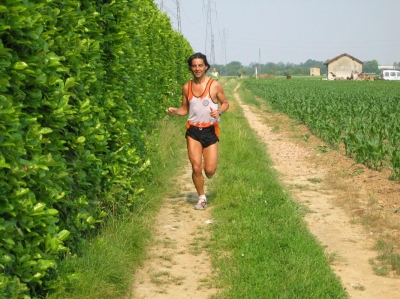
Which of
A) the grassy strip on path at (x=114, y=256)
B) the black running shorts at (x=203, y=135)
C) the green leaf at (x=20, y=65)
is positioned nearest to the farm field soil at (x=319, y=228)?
the grassy strip on path at (x=114, y=256)

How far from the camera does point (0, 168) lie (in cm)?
381

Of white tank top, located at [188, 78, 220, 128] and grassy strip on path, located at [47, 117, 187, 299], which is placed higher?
white tank top, located at [188, 78, 220, 128]

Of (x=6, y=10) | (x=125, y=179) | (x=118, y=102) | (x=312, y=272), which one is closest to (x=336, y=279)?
(x=312, y=272)

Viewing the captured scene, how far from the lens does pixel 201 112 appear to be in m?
8.70

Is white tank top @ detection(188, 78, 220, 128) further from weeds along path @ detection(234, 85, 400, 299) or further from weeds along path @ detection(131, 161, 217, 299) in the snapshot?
weeds along path @ detection(234, 85, 400, 299)

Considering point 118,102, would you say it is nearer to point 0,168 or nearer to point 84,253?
point 84,253

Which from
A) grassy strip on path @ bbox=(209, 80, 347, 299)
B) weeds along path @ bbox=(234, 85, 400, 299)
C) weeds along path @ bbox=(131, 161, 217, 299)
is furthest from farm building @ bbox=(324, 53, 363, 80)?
weeds along path @ bbox=(131, 161, 217, 299)

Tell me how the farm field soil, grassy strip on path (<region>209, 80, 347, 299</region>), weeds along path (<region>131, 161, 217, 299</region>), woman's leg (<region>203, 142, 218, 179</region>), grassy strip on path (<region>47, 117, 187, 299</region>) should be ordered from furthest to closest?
woman's leg (<region>203, 142, 218, 179</region>) → the farm field soil → weeds along path (<region>131, 161, 217, 299</region>) → grassy strip on path (<region>209, 80, 347, 299</region>) → grassy strip on path (<region>47, 117, 187, 299</region>)

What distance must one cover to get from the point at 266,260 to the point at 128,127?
3.02 metres

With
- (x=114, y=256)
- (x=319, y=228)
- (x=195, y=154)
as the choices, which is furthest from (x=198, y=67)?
(x=114, y=256)

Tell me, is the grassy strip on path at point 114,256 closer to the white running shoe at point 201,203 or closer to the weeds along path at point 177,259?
the weeds along path at point 177,259

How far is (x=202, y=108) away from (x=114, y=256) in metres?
3.30

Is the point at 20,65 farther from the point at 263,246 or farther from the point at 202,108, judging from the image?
the point at 202,108

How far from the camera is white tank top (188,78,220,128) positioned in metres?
8.66
